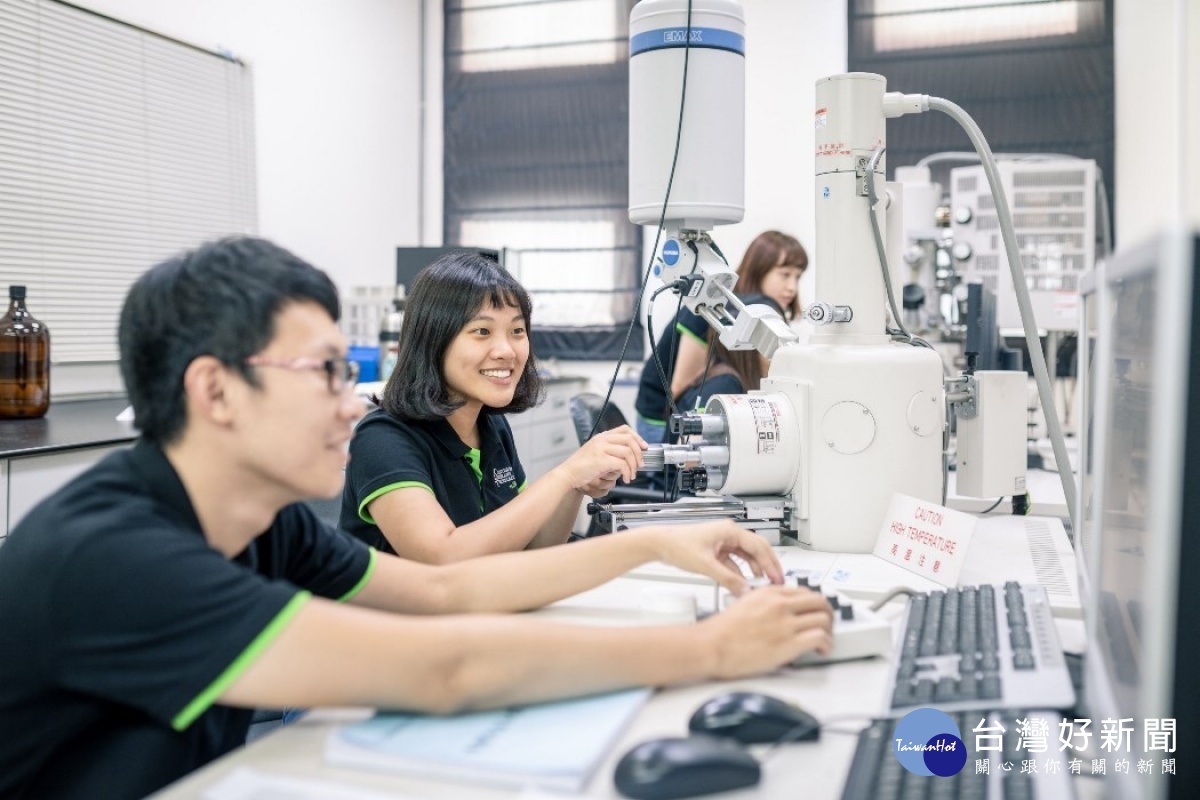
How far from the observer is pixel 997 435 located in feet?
5.51

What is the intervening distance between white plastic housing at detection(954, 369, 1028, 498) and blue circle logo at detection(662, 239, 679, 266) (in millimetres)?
571

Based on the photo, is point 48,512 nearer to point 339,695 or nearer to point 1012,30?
point 339,695

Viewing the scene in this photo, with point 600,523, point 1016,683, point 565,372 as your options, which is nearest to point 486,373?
point 600,523

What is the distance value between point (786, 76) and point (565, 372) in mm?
1651

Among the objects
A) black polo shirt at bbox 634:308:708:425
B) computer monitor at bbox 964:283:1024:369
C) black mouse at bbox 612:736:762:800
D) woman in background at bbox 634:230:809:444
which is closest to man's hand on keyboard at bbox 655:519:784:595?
black mouse at bbox 612:736:762:800

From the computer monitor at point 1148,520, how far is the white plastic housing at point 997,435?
860mm

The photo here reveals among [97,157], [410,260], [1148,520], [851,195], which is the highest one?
[97,157]

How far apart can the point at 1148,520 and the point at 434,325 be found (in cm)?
117

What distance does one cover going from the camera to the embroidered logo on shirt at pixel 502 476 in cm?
165

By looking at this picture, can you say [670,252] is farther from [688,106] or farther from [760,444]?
[760,444]

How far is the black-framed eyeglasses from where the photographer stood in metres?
0.80

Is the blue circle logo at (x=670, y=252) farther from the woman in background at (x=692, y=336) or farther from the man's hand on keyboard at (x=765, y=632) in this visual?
the woman in background at (x=692, y=336)

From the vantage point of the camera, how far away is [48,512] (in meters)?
0.76

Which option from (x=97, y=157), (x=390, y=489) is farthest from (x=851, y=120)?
(x=97, y=157)
